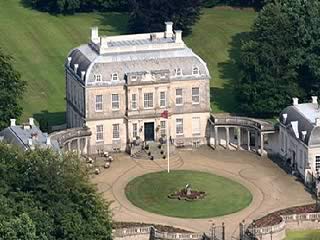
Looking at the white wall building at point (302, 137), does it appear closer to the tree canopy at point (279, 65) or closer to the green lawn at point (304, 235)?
the green lawn at point (304, 235)

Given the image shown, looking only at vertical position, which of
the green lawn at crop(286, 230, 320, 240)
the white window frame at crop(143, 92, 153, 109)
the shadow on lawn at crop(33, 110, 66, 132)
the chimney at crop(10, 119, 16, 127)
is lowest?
the green lawn at crop(286, 230, 320, 240)

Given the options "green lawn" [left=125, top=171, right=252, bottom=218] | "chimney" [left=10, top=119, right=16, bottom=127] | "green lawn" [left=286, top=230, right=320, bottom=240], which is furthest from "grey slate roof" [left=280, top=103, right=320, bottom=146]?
"chimney" [left=10, top=119, right=16, bottom=127]

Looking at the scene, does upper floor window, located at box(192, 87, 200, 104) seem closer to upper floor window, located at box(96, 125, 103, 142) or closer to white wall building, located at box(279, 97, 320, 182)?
white wall building, located at box(279, 97, 320, 182)

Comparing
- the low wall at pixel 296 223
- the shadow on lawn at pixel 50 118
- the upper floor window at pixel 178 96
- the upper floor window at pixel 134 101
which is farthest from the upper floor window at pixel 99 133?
the low wall at pixel 296 223

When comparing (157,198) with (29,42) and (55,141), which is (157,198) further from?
(29,42)

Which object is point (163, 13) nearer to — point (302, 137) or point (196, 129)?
point (196, 129)

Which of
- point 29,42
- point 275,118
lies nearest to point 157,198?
point 275,118
